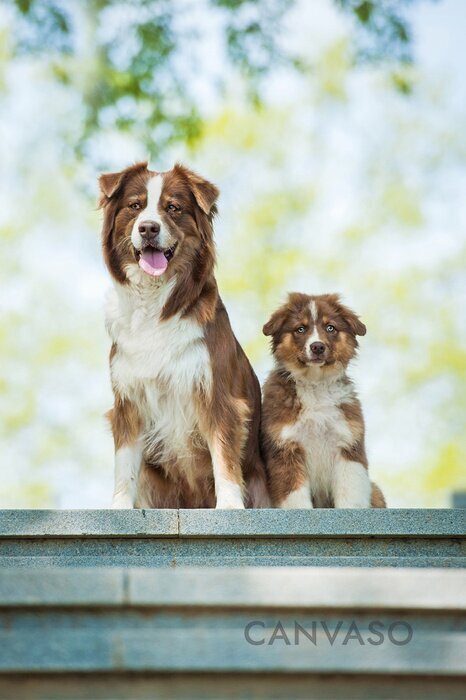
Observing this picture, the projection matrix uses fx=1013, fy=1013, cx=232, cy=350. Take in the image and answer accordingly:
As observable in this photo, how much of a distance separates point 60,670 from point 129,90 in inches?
405

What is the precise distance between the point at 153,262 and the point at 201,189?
48 centimetres

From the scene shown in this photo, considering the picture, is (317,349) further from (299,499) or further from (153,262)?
(153,262)

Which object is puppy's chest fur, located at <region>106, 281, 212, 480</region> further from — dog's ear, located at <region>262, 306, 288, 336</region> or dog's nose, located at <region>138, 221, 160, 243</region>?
dog's ear, located at <region>262, 306, 288, 336</region>

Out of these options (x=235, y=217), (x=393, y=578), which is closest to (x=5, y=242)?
(x=235, y=217)

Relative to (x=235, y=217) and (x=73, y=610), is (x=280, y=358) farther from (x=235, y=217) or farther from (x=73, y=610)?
(x=235, y=217)

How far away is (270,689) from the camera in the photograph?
2.59 metres

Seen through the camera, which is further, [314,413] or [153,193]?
[314,413]

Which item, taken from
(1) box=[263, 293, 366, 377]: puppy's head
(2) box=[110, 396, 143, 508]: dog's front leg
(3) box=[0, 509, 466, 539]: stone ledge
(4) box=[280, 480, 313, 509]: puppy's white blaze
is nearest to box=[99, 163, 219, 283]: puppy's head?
(2) box=[110, 396, 143, 508]: dog's front leg

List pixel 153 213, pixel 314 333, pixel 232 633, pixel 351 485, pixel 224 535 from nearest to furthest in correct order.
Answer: pixel 232 633
pixel 224 535
pixel 153 213
pixel 351 485
pixel 314 333

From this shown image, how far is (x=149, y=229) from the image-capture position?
4.86 meters

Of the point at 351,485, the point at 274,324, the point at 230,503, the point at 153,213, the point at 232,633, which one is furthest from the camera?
the point at 274,324

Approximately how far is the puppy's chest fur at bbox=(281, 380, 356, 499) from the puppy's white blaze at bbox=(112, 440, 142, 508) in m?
0.80

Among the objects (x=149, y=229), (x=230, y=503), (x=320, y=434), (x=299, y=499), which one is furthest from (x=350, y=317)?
(x=230, y=503)

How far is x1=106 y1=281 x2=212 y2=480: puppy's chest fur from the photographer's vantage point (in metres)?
4.84
